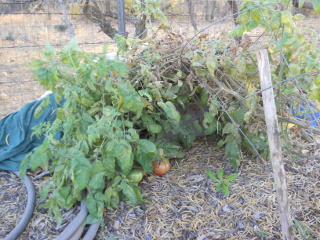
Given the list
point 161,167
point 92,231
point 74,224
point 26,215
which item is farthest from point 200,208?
point 26,215

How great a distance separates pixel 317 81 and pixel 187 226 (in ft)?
4.05

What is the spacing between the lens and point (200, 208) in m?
2.48

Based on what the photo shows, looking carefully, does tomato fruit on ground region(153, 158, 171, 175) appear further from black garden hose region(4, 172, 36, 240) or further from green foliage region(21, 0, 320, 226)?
black garden hose region(4, 172, 36, 240)

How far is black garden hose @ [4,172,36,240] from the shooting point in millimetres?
2180

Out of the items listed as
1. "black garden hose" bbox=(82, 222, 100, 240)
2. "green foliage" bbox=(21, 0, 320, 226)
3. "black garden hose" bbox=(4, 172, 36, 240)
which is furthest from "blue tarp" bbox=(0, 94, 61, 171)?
"black garden hose" bbox=(82, 222, 100, 240)

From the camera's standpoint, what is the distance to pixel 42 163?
2.05 meters

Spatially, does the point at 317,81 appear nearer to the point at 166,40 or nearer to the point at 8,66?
the point at 166,40

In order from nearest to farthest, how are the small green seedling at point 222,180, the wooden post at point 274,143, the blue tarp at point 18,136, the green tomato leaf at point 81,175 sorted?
the wooden post at point 274,143 → the green tomato leaf at point 81,175 → the small green seedling at point 222,180 → the blue tarp at point 18,136

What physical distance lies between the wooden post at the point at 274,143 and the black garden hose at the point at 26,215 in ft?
5.28

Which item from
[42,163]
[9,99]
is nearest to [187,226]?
[42,163]

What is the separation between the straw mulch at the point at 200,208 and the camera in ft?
7.45

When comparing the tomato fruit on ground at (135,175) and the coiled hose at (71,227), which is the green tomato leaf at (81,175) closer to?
the coiled hose at (71,227)

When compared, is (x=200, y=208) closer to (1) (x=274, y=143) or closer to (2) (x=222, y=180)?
(2) (x=222, y=180)

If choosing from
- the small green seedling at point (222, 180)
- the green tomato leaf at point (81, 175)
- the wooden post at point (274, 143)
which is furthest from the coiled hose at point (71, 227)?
the wooden post at point (274, 143)
